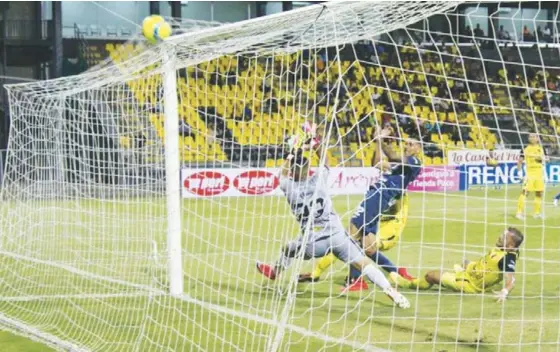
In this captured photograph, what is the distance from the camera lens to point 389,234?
1127 cm

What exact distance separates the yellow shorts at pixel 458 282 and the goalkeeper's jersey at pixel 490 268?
0.13 feet

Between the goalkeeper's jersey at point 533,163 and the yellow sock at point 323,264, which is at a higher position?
the goalkeeper's jersey at point 533,163

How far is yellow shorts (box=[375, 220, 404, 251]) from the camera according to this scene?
1117cm

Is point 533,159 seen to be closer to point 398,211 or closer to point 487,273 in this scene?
point 398,211

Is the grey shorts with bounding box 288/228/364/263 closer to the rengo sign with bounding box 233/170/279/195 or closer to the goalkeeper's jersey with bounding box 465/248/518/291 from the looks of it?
the goalkeeper's jersey with bounding box 465/248/518/291

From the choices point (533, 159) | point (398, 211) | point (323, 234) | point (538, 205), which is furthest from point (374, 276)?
point (538, 205)

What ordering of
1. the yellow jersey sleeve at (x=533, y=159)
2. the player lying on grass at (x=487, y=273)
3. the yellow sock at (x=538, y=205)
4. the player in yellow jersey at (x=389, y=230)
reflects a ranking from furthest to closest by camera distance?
the yellow sock at (x=538, y=205), the yellow jersey sleeve at (x=533, y=159), the player in yellow jersey at (x=389, y=230), the player lying on grass at (x=487, y=273)

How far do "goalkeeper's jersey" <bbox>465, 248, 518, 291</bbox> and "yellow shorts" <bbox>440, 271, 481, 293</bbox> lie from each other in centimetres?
4

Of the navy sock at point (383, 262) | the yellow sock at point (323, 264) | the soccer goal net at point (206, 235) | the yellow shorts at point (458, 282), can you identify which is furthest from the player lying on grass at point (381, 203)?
the yellow shorts at point (458, 282)

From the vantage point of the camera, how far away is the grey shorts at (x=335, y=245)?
9664 millimetres

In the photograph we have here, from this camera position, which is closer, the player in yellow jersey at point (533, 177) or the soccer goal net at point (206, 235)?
the soccer goal net at point (206, 235)

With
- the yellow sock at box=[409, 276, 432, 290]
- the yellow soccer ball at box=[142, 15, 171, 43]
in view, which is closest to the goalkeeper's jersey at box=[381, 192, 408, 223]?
the yellow sock at box=[409, 276, 432, 290]

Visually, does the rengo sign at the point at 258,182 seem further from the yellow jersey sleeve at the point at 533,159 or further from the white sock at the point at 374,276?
the white sock at the point at 374,276

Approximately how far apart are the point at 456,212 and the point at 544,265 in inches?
338
